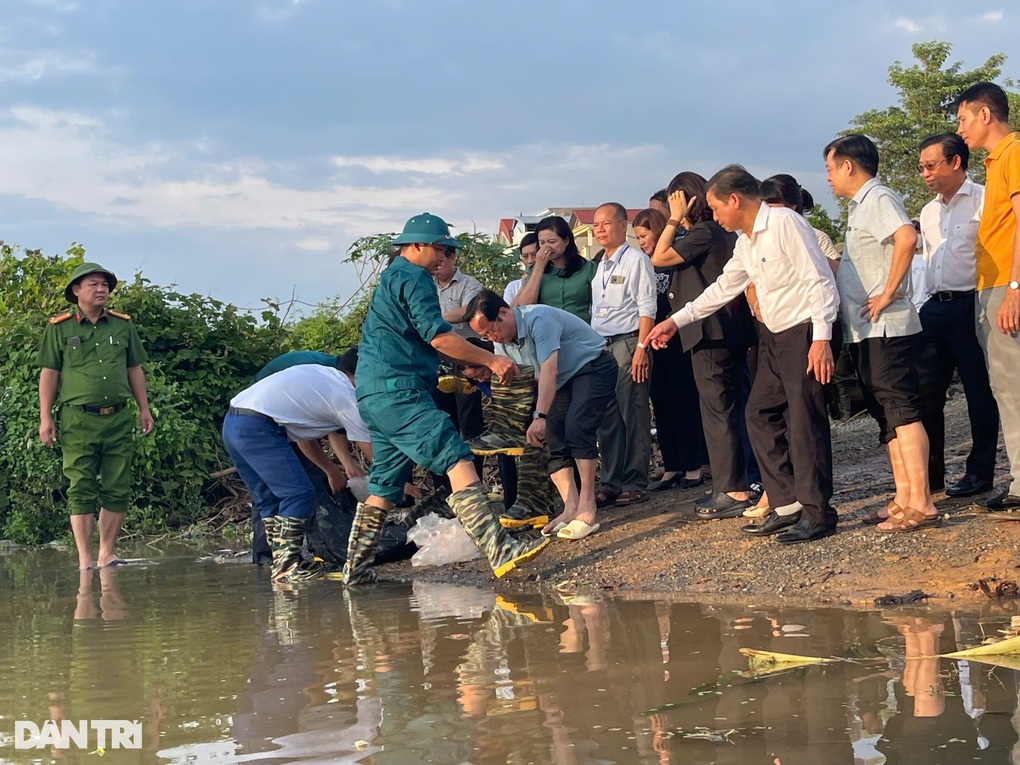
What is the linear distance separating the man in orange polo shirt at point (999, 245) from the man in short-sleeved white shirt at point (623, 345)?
95.9 inches

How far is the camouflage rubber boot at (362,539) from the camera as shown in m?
6.80

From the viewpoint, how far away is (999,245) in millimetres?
5953

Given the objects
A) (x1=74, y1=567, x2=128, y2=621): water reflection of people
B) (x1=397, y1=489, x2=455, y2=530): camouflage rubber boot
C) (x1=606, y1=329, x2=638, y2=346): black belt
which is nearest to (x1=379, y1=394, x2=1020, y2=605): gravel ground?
Result: (x1=397, y1=489, x2=455, y2=530): camouflage rubber boot

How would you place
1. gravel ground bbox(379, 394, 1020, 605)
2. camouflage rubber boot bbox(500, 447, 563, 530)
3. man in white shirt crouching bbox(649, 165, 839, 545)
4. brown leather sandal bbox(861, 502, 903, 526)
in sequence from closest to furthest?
gravel ground bbox(379, 394, 1020, 605), man in white shirt crouching bbox(649, 165, 839, 545), brown leather sandal bbox(861, 502, 903, 526), camouflage rubber boot bbox(500, 447, 563, 530)

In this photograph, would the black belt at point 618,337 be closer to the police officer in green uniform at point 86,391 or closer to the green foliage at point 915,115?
the police officer in green uniform at point 86,391

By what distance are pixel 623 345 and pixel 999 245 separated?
2.79 m

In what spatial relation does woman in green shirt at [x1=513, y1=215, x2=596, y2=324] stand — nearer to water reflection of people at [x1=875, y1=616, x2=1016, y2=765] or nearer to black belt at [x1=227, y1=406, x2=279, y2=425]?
black belt at [x1=227, y1=406, x2=279, y2=425]

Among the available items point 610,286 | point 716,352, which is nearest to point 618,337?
point 610,286

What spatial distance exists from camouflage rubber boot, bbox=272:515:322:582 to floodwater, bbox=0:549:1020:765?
1057 millimetres

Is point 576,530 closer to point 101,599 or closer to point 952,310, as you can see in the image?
point 952,310

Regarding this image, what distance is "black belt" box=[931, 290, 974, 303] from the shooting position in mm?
6484

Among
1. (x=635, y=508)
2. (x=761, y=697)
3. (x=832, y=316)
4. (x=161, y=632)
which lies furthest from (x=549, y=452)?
(x=761, y=697)

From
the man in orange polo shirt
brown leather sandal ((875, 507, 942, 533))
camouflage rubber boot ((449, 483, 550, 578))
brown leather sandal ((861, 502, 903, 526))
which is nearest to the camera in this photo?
the man in orange polo shirt

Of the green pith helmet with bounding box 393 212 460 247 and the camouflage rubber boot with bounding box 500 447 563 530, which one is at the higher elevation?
the green pith helmet with bounding box 393 212 460 247
